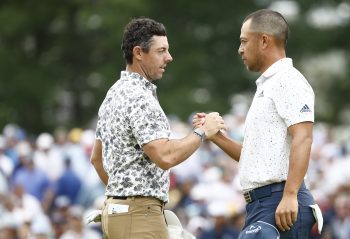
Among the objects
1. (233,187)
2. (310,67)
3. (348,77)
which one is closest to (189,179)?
(233,187)

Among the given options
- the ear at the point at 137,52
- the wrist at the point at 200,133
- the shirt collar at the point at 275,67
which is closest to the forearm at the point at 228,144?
the wrist at the point at 200,133

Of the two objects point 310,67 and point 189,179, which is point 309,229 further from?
point 310,67

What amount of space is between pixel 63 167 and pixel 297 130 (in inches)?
488

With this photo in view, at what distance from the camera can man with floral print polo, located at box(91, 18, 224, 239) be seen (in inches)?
324

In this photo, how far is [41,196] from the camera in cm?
1980

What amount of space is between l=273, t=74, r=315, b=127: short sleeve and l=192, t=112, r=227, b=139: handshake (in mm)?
519

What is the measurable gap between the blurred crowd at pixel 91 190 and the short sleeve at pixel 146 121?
7472mm

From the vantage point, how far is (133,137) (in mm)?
8344

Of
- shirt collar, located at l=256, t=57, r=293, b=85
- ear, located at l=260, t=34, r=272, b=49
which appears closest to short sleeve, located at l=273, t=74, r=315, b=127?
shirt collar, located at l=256, t=57, r=293, b=85

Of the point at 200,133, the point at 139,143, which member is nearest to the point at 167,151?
the point at 139,143

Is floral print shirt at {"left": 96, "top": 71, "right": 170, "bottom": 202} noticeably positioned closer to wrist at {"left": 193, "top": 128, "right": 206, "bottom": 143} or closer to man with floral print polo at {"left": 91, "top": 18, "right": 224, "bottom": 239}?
man with floral print polo at {"left": 91, "top": 18, "right": 224, "bottom": 239}

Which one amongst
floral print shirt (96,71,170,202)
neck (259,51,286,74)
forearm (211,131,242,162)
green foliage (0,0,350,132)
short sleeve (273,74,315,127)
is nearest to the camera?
short sleeve (273,74,315,127)

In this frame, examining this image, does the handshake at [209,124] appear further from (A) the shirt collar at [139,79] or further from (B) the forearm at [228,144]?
(A) the shirt collar at [139,79]

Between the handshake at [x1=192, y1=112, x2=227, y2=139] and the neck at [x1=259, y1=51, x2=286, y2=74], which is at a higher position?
the neck at [x1=259, y1=51, x2=286, y2=74]
